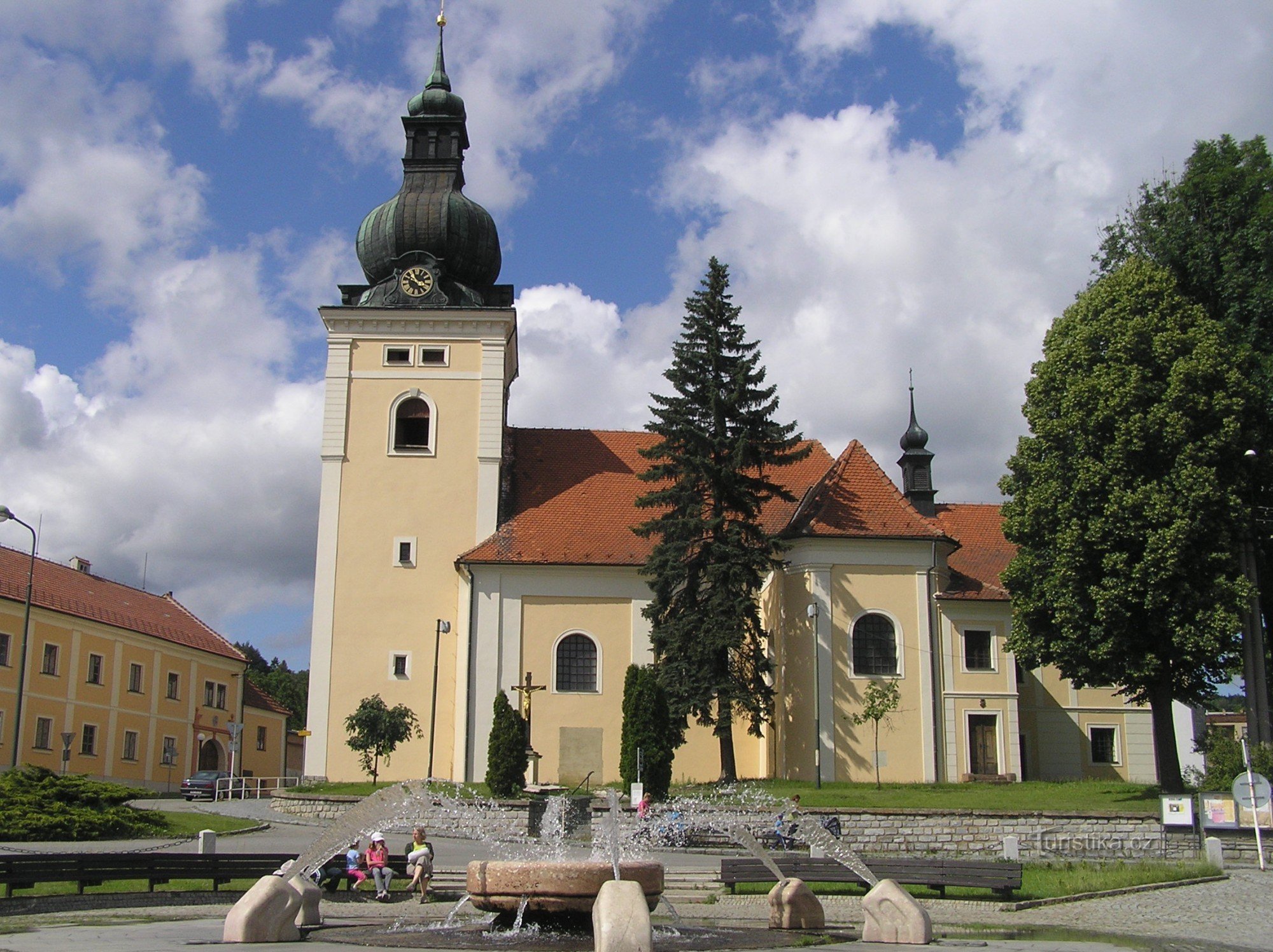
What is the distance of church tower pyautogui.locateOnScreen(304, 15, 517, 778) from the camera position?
35.8m

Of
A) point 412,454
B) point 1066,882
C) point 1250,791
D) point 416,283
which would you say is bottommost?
point 1066,882

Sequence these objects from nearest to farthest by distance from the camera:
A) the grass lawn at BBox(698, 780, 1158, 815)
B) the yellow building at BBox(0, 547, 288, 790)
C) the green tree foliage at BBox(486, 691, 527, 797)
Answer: the grass lawn at BBox(698, 780, 1158, 815) < the green tree foliage at BBox(486, 691, 527, 797) < the yellow building at BBox(0, 547, 288, 790)

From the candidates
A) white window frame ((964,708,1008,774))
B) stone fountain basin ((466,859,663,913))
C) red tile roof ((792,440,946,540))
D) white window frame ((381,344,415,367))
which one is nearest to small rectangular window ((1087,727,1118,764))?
white window frame ((964,708,1008,774))

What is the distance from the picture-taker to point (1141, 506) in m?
26.6

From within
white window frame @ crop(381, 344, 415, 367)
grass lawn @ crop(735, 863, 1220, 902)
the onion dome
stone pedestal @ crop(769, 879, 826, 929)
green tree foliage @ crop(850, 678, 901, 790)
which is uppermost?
the onion dome

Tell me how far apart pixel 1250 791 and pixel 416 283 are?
27.3 m

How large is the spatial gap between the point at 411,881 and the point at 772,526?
2036 cm

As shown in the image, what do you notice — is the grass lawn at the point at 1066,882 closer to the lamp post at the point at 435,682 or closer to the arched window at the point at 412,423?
the lamp post at the point at 435,682

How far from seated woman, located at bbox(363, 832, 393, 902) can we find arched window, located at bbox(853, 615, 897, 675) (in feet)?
62.0

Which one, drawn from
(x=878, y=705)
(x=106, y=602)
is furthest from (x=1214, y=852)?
(x=106, y=602)

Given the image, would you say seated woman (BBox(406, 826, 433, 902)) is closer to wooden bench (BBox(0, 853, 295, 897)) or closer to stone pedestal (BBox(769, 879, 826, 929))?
wooden bench (BBox(0, 853, 295, 897))

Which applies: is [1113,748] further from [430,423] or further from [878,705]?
[430,423]

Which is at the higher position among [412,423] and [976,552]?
[412,423]

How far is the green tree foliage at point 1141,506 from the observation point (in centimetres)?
2634
